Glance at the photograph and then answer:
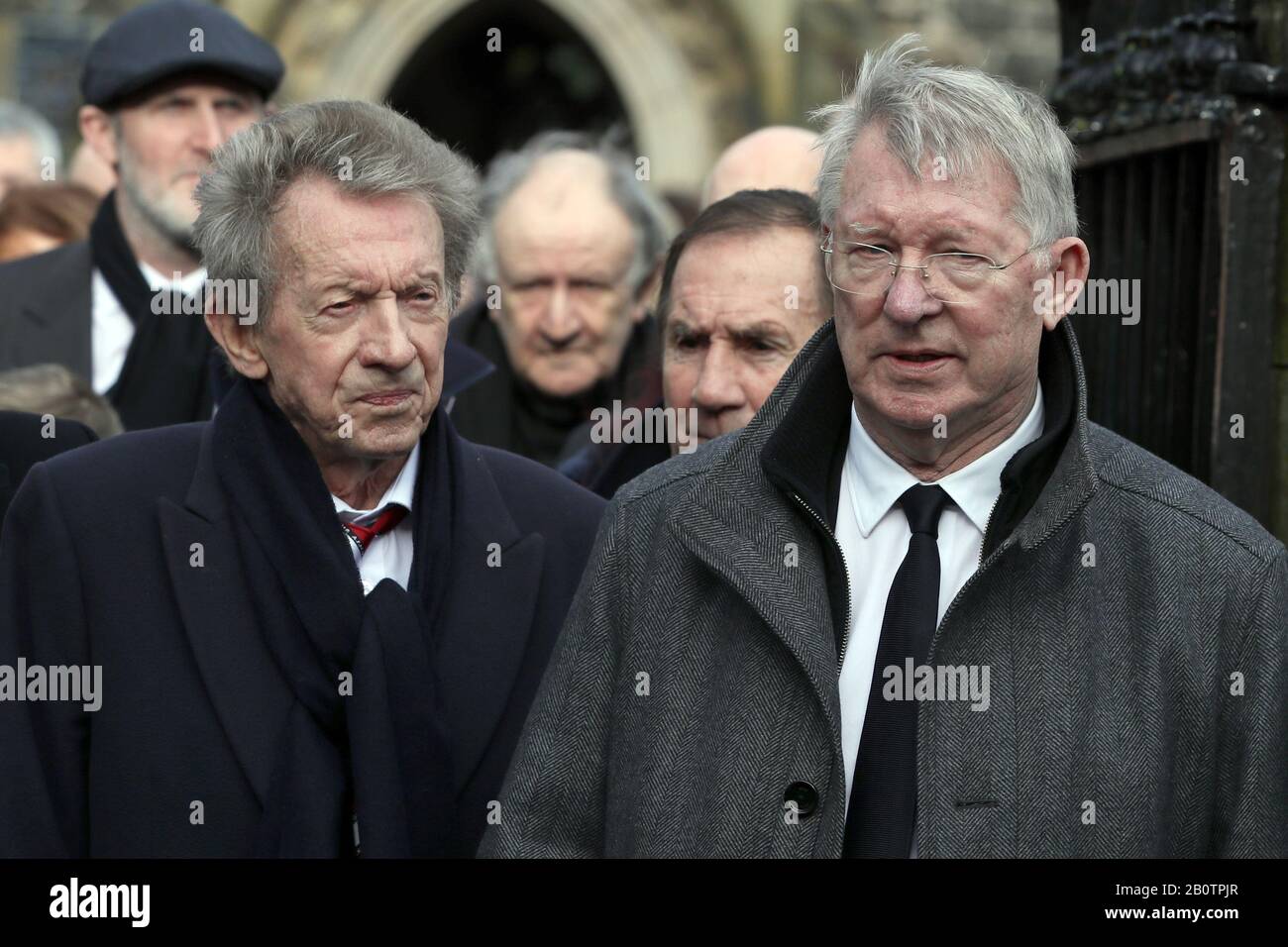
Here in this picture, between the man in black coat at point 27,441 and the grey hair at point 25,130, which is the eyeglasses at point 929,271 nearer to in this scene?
the man in black coat at point 27,441

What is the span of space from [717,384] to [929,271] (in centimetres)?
108

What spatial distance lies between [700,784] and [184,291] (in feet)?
7.97

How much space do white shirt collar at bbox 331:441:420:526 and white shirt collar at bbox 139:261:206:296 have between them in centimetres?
174

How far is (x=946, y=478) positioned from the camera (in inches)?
113

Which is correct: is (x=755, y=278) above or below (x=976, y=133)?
above

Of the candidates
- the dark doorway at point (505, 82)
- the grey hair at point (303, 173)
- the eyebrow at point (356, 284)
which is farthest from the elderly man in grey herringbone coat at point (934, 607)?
the dark doorway at point (505, 82)

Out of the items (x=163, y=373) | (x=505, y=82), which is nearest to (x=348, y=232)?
(x=163, y=373)

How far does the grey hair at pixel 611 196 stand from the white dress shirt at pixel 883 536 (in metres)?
2.40

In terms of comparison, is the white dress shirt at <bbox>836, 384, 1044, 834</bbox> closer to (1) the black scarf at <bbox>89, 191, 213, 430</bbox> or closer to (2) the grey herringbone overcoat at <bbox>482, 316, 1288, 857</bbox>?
(2) the grey herringbone overcoat at <bbox>482, 316, 1288, 857</bbox>

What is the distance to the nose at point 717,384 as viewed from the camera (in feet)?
12.6

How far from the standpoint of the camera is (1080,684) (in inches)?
108

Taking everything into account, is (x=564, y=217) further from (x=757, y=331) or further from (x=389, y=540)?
(x=389, y=540)
